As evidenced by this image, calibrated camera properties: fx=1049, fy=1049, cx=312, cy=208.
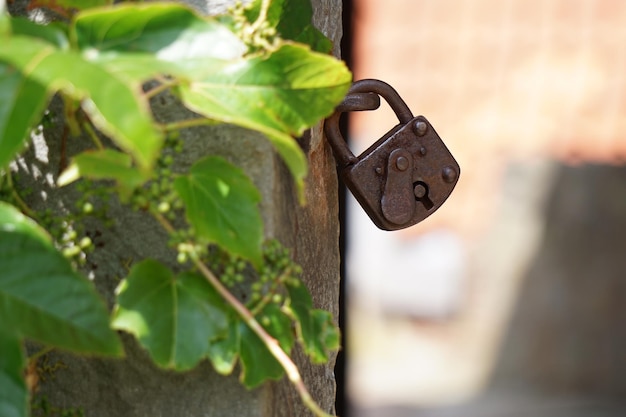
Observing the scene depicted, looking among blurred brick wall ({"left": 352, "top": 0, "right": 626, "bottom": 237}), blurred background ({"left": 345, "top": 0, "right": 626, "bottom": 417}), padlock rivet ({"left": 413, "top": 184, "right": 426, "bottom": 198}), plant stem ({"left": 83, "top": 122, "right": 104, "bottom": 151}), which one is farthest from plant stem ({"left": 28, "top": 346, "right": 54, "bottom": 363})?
blurred brick wall ({"left": 352, "top": 0, "right": 626, "bottom": 237})

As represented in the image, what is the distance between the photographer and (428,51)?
4.98 metres

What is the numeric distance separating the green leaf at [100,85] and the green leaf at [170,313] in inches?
6.8

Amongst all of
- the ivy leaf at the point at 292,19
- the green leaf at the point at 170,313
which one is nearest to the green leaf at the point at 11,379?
the green leaf at the point at 170,313

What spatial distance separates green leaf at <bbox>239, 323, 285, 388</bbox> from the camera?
77 centimetres

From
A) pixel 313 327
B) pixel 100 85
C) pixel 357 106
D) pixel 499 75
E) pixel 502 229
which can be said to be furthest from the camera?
pixel 502 229

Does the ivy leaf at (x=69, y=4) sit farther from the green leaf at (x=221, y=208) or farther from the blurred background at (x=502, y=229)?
the blurred background at (x=502, y=229)

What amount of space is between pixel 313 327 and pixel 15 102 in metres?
0.31

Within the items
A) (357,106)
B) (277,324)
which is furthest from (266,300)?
(357,106)

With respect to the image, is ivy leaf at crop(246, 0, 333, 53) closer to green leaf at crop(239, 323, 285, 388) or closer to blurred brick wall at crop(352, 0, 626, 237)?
green leaf at crop(239, 323, 285, 388)

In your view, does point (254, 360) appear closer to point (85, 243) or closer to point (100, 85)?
point (85, 243)

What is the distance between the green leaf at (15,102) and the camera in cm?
59

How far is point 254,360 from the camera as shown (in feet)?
2.55

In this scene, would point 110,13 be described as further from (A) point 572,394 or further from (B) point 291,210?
(A) point 572,394

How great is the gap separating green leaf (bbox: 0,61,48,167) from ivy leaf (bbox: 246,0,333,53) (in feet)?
0.89
